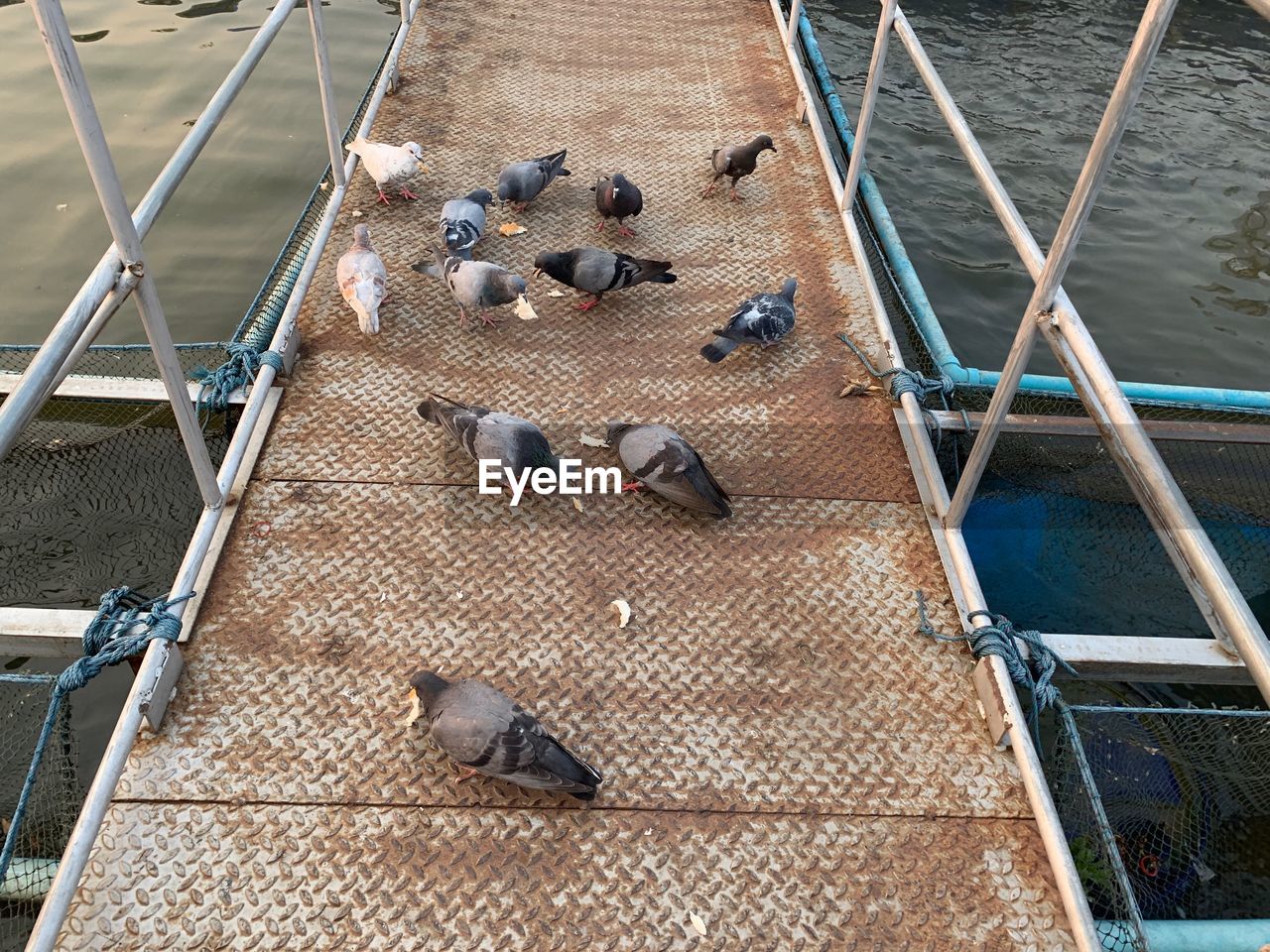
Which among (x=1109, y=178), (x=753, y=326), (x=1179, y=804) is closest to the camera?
(x=1179, y=804)

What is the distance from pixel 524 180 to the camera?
481 cm

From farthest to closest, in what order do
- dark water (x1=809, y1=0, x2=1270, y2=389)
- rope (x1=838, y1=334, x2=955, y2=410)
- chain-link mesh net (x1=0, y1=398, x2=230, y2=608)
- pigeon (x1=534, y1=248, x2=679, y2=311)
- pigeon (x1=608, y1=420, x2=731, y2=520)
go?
dark water (x1=809, y1=0, x2=1270, y2=389), chain-link mesh net (x1=0, y1=398, x2=230, y2=608), pigeon (x1=534, y1=248, x2=679, y2=311), rope (x1=838, y1=334, x2=955, y2=410), pigeon (x1=608, y1=420, x2=731, y2=520)

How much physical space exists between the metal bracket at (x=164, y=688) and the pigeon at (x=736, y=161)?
371cm

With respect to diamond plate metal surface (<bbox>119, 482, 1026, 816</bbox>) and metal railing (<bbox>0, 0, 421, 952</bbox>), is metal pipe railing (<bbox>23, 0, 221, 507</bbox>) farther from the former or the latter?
diamond plate metal surface (<bbox>119, 482, 1026, 816</bbox>)

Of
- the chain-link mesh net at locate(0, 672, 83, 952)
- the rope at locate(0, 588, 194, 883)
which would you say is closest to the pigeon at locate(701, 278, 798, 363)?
the rope at locate(0, 588, 194, 883)

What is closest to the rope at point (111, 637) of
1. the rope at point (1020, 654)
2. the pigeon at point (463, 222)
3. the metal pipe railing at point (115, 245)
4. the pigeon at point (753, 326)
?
the metal pipe railing at point (115, 245)

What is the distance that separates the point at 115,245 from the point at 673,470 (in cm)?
190

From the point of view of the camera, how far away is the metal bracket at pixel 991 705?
2.76 metres

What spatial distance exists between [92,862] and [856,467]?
2862 millimetres

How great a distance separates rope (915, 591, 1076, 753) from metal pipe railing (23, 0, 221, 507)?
101 inches


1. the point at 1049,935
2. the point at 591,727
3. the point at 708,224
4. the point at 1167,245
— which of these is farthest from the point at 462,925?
the point at 1167,245

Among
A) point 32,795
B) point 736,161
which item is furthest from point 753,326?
point 32,795

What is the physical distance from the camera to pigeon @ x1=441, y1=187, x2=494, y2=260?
14.5 feet

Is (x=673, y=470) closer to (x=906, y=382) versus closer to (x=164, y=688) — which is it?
(x=906, y=382)
